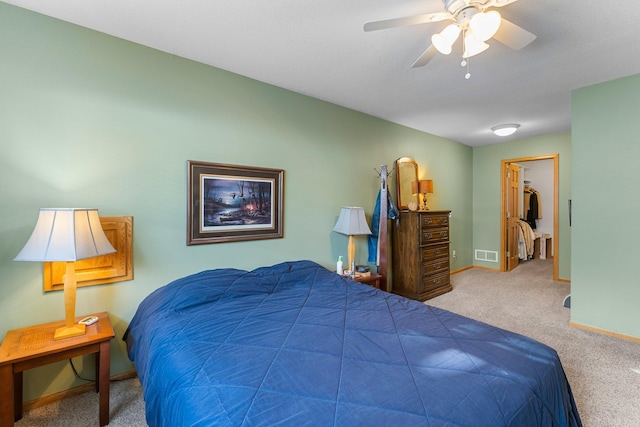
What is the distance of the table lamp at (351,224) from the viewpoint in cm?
305

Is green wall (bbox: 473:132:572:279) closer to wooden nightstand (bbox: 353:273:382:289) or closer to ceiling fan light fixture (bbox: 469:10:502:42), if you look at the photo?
wooden nightstand (bbox: 353:273:382:289)

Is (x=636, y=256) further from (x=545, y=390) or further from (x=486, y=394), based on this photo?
(x=486, y=394)

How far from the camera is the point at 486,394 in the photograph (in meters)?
0.99

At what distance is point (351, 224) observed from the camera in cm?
305

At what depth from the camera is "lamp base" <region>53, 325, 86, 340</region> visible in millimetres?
1608

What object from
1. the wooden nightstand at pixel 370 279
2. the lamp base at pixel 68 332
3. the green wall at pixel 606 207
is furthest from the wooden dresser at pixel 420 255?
the lamp base at pixel 68 332

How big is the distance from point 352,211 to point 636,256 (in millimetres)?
2699

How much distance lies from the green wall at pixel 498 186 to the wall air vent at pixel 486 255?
0.20 ft

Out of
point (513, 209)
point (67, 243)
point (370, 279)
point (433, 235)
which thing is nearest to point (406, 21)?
point (67, 243)

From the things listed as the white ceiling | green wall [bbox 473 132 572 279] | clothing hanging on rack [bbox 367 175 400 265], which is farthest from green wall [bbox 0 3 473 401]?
green wall [bbox 473 132 572 279]

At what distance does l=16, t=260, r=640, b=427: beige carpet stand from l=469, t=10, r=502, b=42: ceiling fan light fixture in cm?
228

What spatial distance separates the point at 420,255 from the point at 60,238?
138 inches

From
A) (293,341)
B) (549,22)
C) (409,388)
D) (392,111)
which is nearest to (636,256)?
(549,22)

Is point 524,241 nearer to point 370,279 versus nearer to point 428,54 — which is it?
point 370,279
